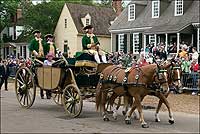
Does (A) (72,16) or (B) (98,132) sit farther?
(A) (72,16)

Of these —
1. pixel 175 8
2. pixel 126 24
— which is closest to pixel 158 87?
pixel 175 8

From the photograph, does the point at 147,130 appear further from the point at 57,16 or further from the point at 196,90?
the point at 57,16

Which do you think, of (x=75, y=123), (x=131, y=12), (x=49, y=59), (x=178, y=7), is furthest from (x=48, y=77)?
(x=131, y=12)

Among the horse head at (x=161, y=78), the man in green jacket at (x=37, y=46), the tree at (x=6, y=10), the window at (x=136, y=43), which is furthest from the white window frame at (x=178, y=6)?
the tree at (x=6, y=10)

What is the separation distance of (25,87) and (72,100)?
8.73ft

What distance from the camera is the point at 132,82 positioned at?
36.1 ft

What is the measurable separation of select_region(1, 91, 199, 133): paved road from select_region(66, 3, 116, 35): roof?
35.1 meters

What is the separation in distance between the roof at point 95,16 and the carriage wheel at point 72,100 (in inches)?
1414

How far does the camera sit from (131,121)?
1168 centimetres

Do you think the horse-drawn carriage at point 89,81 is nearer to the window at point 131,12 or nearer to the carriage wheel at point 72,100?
the carriage wheel at point 72,100

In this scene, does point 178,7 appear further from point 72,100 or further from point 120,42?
point 72,100

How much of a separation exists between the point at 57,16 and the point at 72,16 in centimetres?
418

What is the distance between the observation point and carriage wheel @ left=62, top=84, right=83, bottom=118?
1209 centimetres

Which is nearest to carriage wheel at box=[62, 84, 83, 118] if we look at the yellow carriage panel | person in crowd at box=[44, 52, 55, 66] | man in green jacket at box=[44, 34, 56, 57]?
the yellow carriage panel
